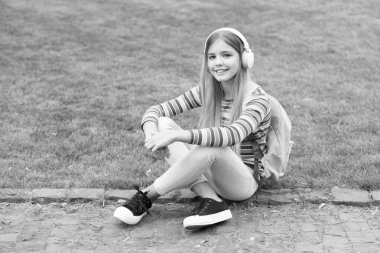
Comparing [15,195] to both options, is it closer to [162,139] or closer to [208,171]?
[162,139]

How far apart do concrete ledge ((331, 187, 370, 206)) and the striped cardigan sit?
65cm

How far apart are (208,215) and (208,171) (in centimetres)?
32

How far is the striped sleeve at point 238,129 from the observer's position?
13.0ft

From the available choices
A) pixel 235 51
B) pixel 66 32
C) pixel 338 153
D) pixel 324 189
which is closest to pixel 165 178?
pixel 235 51

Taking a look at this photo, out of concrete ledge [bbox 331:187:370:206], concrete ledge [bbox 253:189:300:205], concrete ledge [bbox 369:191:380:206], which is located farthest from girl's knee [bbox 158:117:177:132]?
concrete ledge [bbox 369:191:380:206]

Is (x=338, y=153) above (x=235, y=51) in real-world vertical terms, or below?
below

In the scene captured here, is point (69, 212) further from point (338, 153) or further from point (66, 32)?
point (66, 32)

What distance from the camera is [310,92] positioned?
7.44 m

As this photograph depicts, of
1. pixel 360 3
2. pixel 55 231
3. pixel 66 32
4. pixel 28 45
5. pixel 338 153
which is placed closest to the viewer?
pixel 55 231

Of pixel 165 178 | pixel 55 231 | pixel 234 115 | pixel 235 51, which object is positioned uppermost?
pixel 235 51

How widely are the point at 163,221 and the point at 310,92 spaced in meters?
3.66

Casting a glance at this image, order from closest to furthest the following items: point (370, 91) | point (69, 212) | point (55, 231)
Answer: point (55, 231)
point (69, 212)
point (370, 91)

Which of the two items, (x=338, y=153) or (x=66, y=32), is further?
(x=66, y=32)

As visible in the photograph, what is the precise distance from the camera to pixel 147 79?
318 inches
